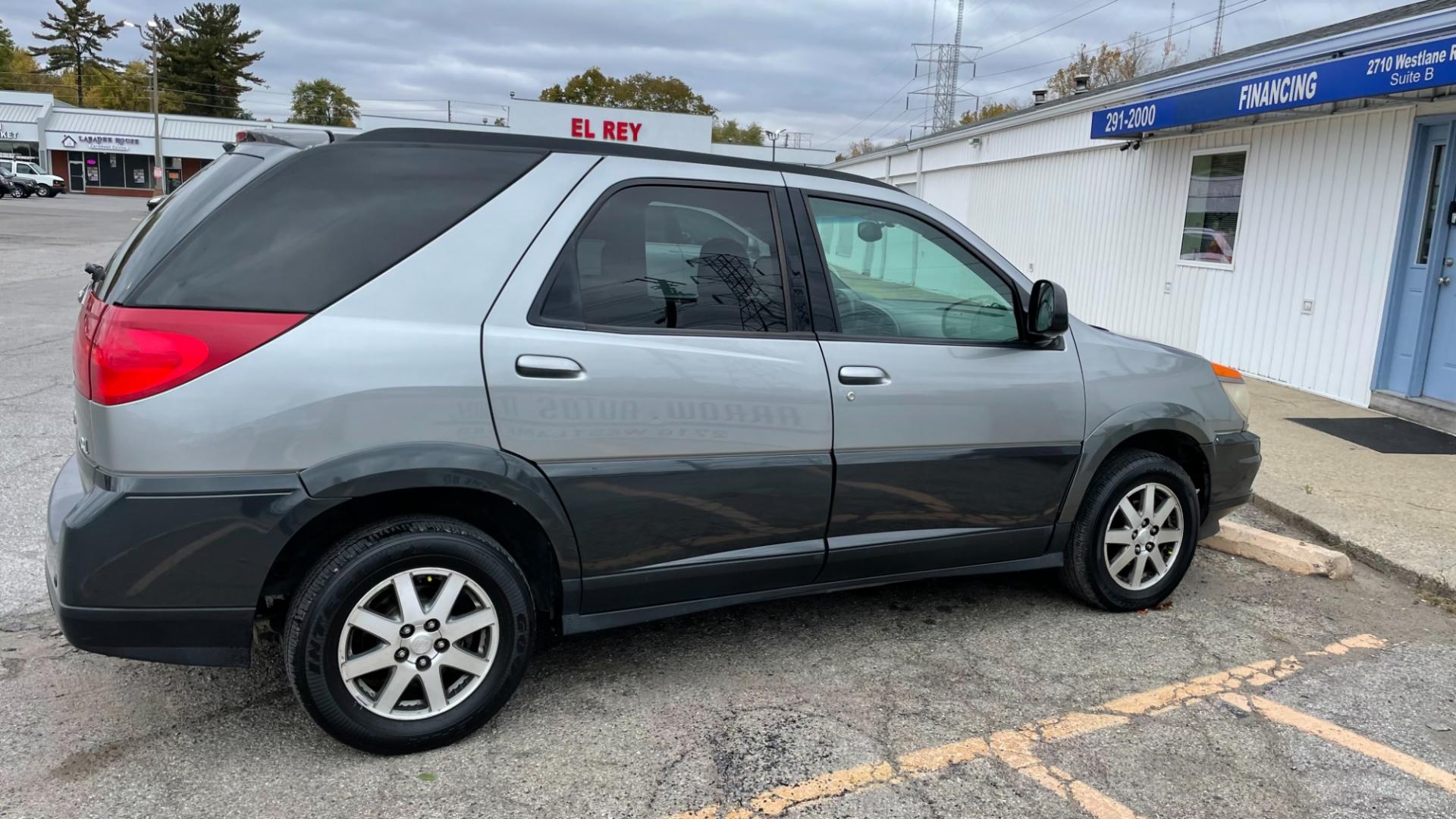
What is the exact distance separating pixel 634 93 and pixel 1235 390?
86.4 metres

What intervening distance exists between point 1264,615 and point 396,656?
12.2ft

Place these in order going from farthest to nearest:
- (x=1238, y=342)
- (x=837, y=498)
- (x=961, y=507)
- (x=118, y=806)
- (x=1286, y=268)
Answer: (x=1238, y=342) → (x=1286, y=268) → (x=961, y=507) → (x=837, y=498) → (x=118, y=806)

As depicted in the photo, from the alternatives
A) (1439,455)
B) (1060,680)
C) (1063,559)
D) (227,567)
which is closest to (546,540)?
(227,567)

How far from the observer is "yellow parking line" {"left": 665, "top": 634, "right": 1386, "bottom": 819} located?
2871 mm

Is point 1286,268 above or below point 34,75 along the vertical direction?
below

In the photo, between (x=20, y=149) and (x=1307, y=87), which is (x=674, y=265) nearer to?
(x=1307, y=87)

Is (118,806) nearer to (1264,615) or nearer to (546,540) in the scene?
(546,540)

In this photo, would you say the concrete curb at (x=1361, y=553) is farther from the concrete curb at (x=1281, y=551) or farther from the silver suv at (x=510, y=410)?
the silver suv at (x=510, y=410)

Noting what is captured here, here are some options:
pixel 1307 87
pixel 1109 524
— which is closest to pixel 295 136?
pixel 1109 524

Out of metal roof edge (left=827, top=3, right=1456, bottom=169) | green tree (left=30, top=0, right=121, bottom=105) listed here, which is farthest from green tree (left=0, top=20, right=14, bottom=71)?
metal roof edge (left=827, top=3, right=1456, bottom=169)

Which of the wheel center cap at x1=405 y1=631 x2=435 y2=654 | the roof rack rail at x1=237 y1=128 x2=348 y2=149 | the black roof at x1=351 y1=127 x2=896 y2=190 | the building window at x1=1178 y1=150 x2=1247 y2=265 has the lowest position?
the wheel center cap at x1=405 y1=631 x2=435 y2=654

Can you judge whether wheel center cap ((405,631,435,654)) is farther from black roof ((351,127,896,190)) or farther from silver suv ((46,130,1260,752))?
black roof ((351,127,896,190))

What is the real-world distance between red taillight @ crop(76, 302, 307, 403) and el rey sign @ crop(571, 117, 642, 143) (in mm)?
7893

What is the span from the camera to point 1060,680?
3.71 m
